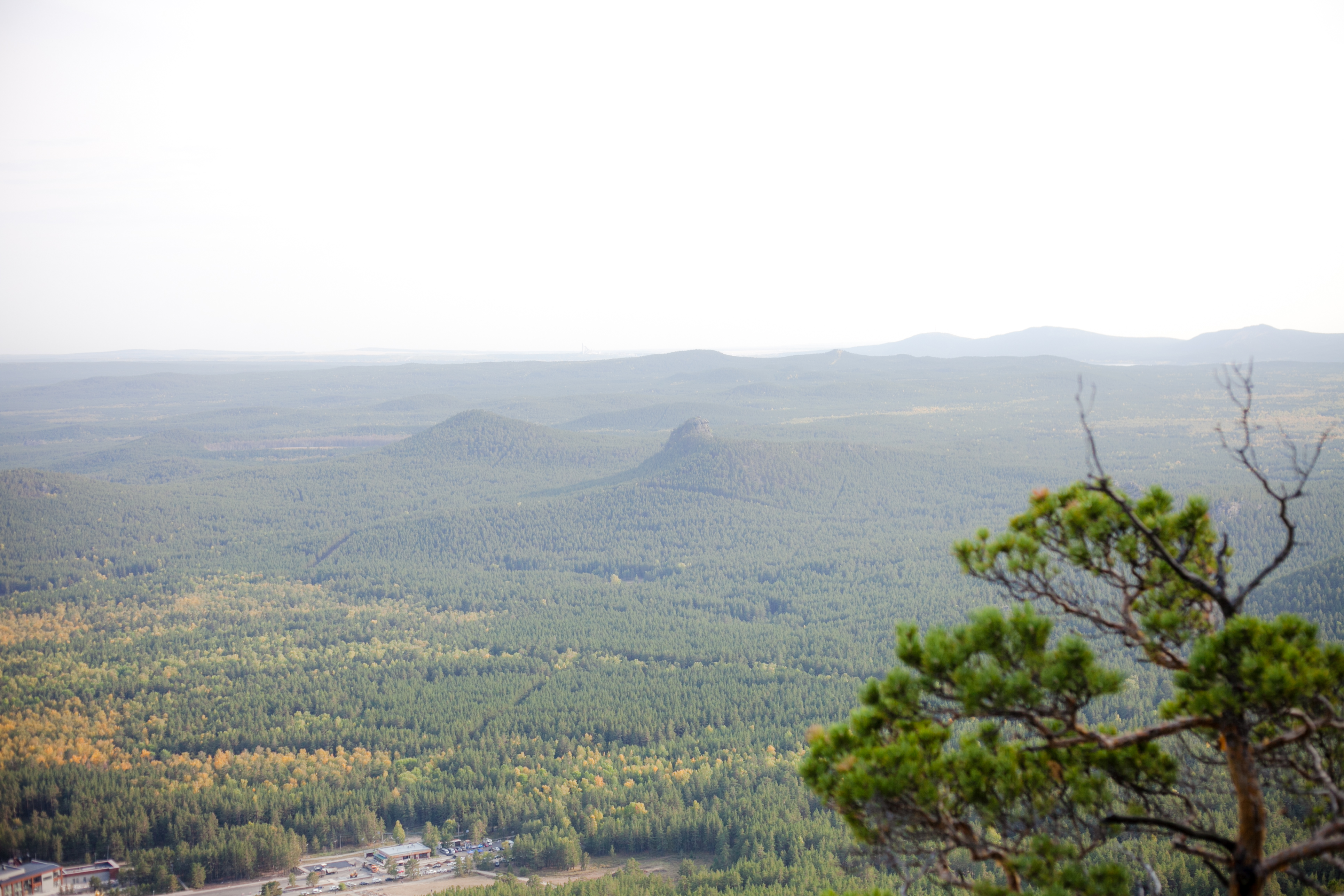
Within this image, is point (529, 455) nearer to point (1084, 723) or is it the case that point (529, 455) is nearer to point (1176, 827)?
point (1084, 723)

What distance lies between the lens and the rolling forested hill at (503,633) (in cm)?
5453

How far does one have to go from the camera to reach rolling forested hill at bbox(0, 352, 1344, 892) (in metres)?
54.5

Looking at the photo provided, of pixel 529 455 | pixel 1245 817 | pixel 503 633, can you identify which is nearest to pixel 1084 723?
pixel 1245 817

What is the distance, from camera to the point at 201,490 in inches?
6658

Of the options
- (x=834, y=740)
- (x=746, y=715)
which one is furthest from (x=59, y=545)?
(x=834, y=740)

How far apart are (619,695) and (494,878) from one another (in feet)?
88.2

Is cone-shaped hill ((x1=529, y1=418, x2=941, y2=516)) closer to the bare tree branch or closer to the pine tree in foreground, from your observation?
the pine tree in foreground

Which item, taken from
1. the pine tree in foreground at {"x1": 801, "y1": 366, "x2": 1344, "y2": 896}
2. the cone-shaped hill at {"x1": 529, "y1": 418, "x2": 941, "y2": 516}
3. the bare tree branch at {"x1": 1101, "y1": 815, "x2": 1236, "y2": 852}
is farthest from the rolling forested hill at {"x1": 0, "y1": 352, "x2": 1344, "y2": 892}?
the bare tree branch at {"x1": 1101, "y1": 815, "x2": 1236, "y2": 852}

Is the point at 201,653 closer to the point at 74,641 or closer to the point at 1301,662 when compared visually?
the point at 74,641

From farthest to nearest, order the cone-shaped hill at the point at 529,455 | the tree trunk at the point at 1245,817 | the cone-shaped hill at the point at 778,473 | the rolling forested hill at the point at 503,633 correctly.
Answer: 1. the cone-shaped hill at the point at 529,455
2. the cone-shaped hill at the point at 778,473
3. the rolling forested hill at the point at 503,633
4. the tree trunk at the point at 1245,817

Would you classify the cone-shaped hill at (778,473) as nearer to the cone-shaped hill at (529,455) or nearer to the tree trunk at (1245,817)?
the cone-shaped hill at (529,455)

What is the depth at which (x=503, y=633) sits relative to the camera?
96.1 m

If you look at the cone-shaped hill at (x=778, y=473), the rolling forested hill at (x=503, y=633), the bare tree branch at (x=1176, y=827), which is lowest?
the rolling forested hill at (x=503, y=633)

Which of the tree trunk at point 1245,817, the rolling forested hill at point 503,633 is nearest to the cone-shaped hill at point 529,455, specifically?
the rolling forested hill at point 503,633
